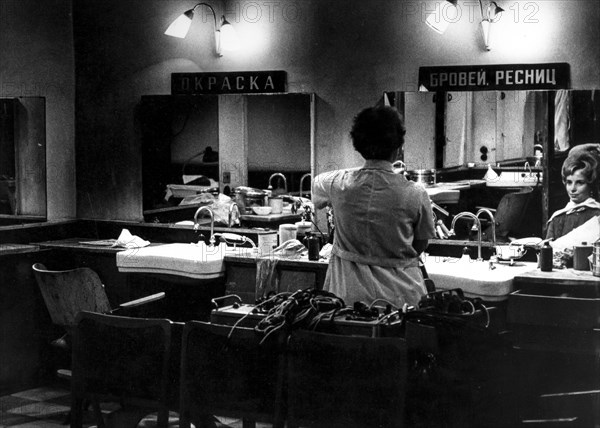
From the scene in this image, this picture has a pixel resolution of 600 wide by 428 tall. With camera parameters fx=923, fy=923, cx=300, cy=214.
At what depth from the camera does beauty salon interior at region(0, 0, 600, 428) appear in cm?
346

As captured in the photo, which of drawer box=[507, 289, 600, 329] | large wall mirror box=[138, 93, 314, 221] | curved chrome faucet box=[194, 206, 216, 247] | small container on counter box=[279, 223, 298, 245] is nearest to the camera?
drawer box=[507, 289, 600, 329]

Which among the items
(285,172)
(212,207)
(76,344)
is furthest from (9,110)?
(76,344)

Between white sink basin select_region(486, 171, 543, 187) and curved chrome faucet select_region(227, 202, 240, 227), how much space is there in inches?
72.8

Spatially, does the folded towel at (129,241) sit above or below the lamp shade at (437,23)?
below

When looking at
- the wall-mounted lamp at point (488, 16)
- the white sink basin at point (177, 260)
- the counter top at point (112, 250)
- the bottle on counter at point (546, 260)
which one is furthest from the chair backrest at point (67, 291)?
the wall-mounted lamp at point (488, 16)

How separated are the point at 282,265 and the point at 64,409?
1648 millimetres

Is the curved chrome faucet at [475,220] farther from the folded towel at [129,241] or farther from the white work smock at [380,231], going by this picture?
the folded towel at [129,241]

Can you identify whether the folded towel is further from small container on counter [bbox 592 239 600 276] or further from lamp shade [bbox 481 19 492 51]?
small container on counter [bbox 592 239 600 276]

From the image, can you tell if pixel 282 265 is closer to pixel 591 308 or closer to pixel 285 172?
pixel 285 172

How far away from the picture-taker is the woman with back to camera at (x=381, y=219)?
4.16 metres

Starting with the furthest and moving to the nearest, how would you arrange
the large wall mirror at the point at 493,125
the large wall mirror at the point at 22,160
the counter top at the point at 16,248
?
1. the large wall mirror at the point at 22,160
2. the counter top at the point at 16,248
3. the large wall mirror at the point at 493,125

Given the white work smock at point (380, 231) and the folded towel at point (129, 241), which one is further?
the folded towel at point (129, 241)

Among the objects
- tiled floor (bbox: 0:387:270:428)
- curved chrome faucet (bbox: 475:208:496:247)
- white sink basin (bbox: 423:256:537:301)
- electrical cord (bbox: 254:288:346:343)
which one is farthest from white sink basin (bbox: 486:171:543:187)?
electrical cord (bbox: 254:288:346:343)

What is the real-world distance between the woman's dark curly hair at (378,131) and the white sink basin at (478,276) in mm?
1105
